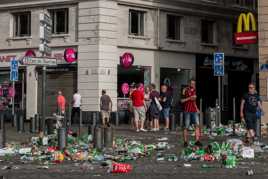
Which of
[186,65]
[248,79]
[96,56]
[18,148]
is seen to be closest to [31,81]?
[96,56]

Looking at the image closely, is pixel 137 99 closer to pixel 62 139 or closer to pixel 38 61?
pixel 38 61

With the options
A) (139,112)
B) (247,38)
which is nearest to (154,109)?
(139,112)

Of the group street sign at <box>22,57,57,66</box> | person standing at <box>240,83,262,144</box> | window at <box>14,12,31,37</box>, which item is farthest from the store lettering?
person standing at <box>240,83,262,144</box>

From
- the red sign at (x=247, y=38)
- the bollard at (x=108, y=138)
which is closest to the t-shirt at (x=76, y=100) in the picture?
the red sign at (x=247, y=38)

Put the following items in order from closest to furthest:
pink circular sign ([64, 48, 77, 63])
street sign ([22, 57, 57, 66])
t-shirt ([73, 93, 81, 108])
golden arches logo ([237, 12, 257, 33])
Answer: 1. street sign ([22, 57, 57, 66])
2. golden arches logo ([237, 12, 257, 33])
3. t-shirt ([73, 93, 81, 108])
4. pink circular sign ([64, 48, 77, 63])

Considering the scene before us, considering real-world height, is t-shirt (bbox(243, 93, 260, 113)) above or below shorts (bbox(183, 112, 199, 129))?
above

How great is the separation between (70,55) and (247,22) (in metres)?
10.3

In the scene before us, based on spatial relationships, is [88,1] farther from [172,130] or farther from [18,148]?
[18,148]

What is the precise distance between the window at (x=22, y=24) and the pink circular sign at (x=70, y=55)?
3.66 meters

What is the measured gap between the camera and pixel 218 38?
38625 millimetres

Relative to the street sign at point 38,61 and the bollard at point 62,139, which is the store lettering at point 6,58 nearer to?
the street sign at point 38,61

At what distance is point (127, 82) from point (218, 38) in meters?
7.65

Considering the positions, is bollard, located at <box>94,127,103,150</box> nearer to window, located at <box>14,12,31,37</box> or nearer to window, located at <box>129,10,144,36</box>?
window, located at <box>129,10,144,36</box>

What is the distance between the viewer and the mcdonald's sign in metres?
26.3
